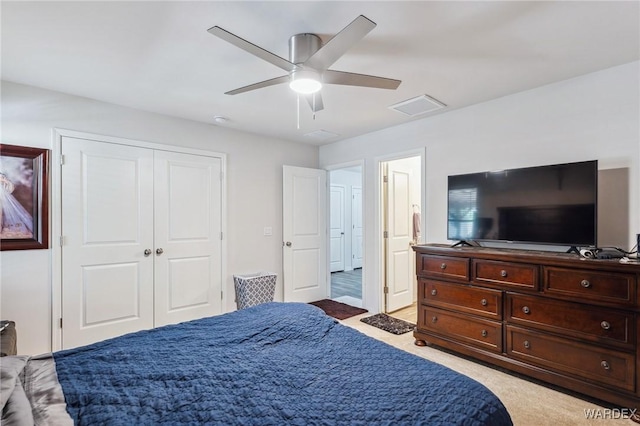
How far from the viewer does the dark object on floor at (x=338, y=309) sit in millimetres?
4156

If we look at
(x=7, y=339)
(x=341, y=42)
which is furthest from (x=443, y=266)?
(x=7, y=339)

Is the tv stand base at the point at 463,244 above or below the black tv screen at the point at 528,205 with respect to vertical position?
below

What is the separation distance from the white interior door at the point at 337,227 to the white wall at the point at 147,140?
2322mm

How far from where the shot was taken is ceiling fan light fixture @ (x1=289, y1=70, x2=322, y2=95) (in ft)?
6.26

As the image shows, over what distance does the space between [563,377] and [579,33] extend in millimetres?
2381

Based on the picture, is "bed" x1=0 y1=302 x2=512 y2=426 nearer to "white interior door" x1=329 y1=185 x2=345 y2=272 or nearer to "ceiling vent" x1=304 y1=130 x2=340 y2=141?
"ceiling vent" x1=304 y1=130 x2=340 y2=141

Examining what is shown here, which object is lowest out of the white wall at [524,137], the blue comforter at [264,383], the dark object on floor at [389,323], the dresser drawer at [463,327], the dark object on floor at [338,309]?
the dark object on floor at [338,309]

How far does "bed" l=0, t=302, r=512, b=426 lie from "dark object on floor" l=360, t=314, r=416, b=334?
2.19 metres

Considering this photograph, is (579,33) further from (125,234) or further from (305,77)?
(125,234)

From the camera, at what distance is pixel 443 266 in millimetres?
2973

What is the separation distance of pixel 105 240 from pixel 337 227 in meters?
4.99

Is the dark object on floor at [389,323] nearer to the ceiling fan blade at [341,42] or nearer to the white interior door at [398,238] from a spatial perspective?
the white interior door at [398,238]

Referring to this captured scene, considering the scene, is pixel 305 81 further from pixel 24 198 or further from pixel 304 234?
pixel 304 234

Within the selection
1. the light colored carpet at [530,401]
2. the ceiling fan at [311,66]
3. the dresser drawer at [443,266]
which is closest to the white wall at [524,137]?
the dresser drawer at [443,266]
